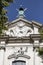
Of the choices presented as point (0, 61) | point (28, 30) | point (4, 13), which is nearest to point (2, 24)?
point (4, 13)

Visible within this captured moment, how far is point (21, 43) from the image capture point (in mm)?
29297

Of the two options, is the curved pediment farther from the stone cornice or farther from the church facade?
the stone cornice

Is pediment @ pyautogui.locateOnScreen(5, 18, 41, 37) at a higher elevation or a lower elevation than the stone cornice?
higher

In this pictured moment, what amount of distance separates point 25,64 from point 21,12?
18.7 feet

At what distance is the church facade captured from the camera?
93.5 ft

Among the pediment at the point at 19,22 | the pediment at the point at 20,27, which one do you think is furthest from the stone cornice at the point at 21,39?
the pediment at the point at 19,22

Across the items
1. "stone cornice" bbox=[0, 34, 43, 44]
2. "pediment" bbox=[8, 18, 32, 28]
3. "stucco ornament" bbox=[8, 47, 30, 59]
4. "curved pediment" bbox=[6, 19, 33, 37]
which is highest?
"pediment" bbox=[8, 18, 32, 28]

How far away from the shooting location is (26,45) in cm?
2916

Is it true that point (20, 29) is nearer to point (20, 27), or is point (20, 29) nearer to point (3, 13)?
point (20, 27)

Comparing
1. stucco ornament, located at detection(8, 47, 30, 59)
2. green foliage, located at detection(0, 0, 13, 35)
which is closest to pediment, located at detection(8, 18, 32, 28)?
stucco ornament, located at detection(8, 47, 30, 59)

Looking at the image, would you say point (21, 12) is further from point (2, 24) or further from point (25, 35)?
point (2, 24)

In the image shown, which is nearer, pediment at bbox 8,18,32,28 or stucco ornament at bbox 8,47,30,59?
stucco ornament at bbox 8,47,30,59

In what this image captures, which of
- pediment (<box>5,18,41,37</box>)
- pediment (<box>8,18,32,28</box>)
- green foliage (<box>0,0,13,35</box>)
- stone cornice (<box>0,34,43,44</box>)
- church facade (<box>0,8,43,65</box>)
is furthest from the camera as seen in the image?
pediment (<box>8,18,32,28</box>)

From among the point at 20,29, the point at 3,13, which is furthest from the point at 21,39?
the point at 3,13
